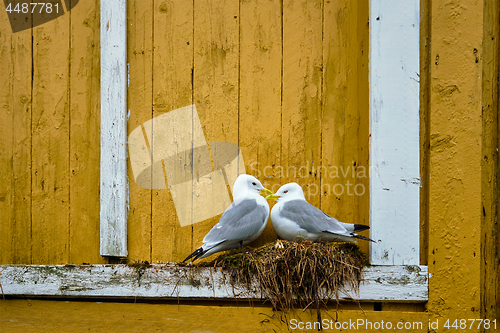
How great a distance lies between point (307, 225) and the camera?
212cm

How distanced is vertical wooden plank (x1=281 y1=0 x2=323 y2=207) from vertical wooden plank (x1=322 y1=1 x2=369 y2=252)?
0.05m

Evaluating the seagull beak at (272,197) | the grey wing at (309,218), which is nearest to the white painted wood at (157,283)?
the grey wing at (309,218)

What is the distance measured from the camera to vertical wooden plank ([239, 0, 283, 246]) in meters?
2.42

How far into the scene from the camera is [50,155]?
97.7 inches

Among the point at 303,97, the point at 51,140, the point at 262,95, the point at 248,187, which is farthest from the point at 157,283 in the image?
the point at 303,97

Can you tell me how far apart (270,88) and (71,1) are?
1.56m

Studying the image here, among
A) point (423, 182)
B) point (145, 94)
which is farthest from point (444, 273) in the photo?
point (145, 94)

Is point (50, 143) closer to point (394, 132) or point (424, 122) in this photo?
point (394, 132)

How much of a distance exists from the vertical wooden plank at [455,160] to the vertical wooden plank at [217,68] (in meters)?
1.25

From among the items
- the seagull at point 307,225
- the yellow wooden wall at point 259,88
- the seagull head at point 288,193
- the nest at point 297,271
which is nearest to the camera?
the nest at point 297,271

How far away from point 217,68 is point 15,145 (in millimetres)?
1519

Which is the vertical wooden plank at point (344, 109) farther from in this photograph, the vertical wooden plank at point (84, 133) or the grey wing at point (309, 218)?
the vertical wooden plank at point (84, 133)

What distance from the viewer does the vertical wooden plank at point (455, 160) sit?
2.08 metres

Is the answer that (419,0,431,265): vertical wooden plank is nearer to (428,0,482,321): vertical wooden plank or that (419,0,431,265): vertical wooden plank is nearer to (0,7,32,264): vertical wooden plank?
(428,0,482,321): vertical wooden plank
